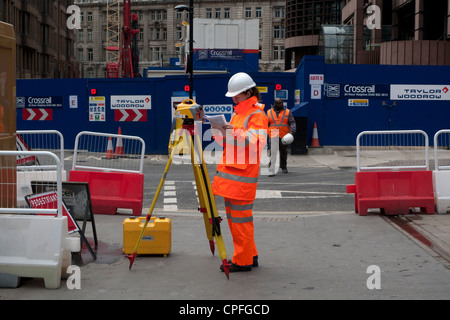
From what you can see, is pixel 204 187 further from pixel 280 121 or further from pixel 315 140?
pixel 315 140

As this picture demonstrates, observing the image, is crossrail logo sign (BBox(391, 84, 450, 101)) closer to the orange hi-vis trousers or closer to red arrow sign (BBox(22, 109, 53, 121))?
red arrow sign (BBox(22, 109, 53, 121))

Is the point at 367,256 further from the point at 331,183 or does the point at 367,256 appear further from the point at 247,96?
the point at 331,183

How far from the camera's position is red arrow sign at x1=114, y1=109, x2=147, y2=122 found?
22.6 meters

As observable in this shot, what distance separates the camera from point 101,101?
2306 centimetres

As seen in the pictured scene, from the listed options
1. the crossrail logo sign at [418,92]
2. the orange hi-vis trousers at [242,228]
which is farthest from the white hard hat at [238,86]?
the crossrail logo sign at [418,92]

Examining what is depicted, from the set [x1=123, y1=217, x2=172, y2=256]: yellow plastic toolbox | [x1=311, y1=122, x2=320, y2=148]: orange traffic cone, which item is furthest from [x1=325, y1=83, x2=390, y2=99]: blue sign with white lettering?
[x1=123, y1=217, x2=172, y2=256]: yellow plastic toolbox

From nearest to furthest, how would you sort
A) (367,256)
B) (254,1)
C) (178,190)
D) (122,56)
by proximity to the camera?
(367,256), (178,190), (122,56), (254,1)

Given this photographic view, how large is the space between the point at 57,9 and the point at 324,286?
8440cm

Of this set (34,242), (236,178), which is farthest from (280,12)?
(34,242)

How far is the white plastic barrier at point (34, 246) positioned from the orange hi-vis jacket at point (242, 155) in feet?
5.06

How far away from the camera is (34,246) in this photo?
608cm

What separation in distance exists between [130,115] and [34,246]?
16804 millimetres

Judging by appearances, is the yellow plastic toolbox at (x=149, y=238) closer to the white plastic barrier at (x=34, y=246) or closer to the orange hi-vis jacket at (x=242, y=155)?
the orange hi-vis jacket at (x=242, y=155)

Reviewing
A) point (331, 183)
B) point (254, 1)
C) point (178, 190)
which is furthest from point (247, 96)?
point (254, 1)
